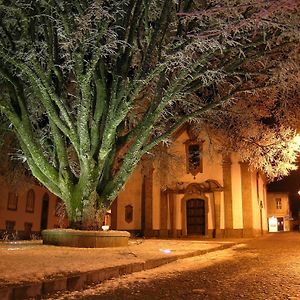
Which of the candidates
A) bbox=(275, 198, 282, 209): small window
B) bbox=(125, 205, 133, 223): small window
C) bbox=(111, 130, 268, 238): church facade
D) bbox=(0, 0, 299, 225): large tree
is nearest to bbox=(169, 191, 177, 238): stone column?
bbox=(111, 130, 268, 238): church facade

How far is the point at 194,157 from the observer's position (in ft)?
97.5

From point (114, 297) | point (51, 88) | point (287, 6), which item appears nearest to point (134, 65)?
point (51, 88)

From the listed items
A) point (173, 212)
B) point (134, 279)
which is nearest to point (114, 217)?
point (173, 212)

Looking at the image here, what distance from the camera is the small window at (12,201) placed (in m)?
31.5

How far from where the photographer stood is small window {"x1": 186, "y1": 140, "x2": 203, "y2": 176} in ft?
→ 96.0

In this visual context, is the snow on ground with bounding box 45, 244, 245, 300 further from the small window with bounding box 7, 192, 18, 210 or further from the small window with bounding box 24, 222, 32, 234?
the small window with bounding box 24, 222, 32, 234

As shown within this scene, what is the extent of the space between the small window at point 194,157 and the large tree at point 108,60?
1545 cm

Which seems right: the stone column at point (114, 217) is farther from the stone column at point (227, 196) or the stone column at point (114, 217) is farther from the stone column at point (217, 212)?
the stone column at point (227, 196)

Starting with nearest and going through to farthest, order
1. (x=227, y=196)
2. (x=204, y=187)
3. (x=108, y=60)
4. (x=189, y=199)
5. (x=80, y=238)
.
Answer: (x=80, y=238), (x=108, y=60), (x=227, y=196), (x=204, y=187), (x=189, y=199)

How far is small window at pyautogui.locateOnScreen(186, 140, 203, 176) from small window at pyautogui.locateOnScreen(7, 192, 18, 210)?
1315cm

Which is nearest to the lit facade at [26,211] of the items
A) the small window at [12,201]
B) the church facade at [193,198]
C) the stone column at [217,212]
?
the small window at [12,201]

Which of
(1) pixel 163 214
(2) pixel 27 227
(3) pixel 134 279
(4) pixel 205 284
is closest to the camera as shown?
(4) pixel 205 284

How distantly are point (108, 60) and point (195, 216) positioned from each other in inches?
686

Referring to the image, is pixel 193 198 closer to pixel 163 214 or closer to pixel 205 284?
pixel 163 214
